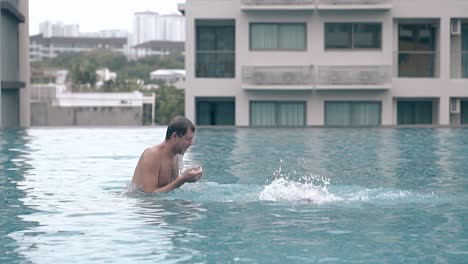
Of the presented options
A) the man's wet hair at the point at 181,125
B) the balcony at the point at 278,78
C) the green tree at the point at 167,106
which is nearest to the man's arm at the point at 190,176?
the man's wet hair at the point at 181,125

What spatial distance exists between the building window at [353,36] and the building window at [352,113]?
108 inches

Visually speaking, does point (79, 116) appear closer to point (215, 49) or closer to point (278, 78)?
point (215, 49)

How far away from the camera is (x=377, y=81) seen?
45.8m

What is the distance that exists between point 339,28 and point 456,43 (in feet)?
19.0

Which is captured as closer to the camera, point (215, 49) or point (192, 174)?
point (192, 174)

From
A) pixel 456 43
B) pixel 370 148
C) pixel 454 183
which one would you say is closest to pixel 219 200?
pixel 454 183

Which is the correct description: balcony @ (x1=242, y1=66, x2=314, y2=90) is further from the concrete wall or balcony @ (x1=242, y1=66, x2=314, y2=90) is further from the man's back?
the man's back

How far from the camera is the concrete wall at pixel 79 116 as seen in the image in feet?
247

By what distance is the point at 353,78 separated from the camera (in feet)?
150

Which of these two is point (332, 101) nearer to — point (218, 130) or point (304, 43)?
point (304, 43)

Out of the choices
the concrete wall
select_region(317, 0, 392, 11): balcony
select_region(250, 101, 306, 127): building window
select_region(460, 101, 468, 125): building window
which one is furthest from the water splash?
the concrete wall

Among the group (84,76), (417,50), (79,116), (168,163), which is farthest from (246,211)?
(84,76)

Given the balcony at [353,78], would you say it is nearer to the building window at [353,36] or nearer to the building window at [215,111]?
the building window at [353,36]

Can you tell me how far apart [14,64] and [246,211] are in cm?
3503
